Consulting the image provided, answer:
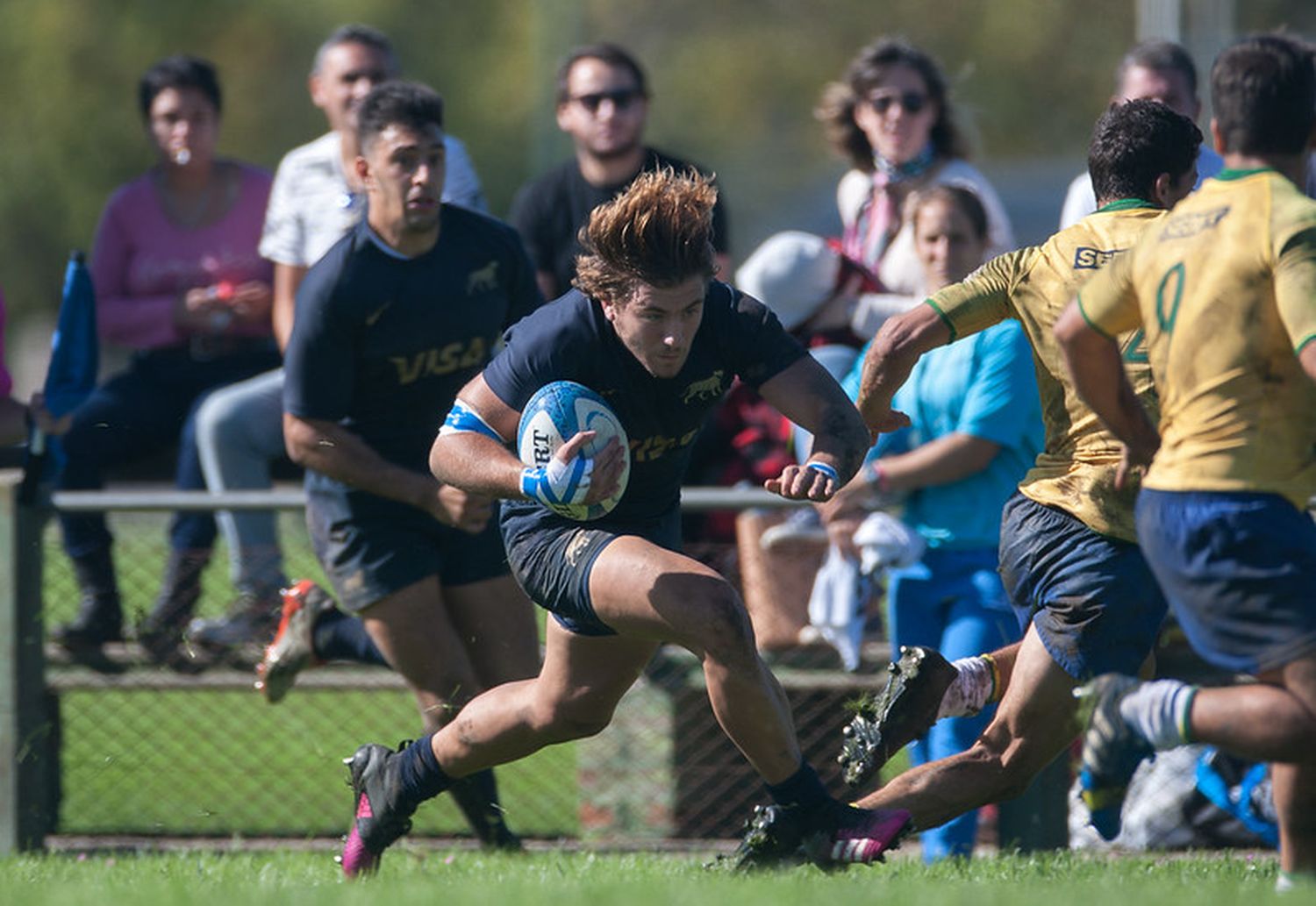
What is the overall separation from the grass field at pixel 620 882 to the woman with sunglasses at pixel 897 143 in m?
2.85

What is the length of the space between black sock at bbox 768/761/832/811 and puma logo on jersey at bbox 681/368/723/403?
114 cm

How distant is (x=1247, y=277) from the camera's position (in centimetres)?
509

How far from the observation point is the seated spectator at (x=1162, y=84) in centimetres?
820

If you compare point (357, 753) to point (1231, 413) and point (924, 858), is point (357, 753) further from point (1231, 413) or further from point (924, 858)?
point (1231, 413)

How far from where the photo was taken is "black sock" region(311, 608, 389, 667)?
799 centimetres

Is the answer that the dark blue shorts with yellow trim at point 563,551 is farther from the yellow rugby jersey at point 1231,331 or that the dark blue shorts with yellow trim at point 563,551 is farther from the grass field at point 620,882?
the yellow rugby jersey at point 1231,331

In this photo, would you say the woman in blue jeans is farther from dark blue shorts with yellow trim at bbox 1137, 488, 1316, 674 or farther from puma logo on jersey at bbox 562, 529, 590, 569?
dark blue shorts with yellow trim at bbox 1137, 488, 1316, 674

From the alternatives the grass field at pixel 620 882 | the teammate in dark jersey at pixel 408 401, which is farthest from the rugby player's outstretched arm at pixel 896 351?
the teammate in dark jersey at pixel 408 401

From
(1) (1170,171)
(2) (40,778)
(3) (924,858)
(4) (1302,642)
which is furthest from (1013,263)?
(2) (40,778)

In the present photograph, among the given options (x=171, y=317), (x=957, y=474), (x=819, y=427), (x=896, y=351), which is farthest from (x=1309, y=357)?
(x=171, y=317)

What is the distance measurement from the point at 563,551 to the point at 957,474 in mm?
2007

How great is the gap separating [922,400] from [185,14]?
36717 mm

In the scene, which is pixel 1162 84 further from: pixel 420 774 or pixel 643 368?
A: pixel 420 774

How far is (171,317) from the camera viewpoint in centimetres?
940
